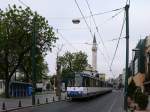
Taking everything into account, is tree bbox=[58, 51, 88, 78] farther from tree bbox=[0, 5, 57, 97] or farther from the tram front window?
the tram front window

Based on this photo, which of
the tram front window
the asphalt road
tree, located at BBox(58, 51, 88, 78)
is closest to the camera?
the asphalt road

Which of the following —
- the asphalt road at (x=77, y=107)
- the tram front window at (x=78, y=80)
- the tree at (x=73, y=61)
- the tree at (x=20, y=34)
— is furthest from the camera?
the tree at (x=73, y=61)

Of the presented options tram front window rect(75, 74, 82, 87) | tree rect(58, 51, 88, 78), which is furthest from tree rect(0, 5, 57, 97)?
tree rect(58, 51, 88, 78)

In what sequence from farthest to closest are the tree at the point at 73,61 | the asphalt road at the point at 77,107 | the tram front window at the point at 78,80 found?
the tree at the point at 73,61
the tram front window at the point at 78,80
the asphalt road at the point at 77,107

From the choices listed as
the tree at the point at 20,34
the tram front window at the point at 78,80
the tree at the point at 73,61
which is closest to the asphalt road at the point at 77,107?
the tram front window at the point at 78,80

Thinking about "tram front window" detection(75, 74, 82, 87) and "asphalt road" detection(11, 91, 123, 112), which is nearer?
"asphalt road" detection(11, 91, 123, 112)

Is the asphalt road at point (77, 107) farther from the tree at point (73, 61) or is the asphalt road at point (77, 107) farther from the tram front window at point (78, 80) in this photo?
the tree at point (73, 61)

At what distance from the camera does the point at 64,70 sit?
340 ft

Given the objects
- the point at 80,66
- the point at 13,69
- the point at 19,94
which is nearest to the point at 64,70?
the point at 80,66

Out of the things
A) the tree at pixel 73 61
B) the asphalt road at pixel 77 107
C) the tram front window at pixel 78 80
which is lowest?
the asphalt road at pixel 77 107

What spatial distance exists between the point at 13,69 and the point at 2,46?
16.1 ft

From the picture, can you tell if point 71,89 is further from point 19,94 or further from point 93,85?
point 19,94

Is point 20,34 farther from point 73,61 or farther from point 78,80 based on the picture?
point 73,61

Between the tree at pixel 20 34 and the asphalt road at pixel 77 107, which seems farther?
the tree at pixel 20 34
